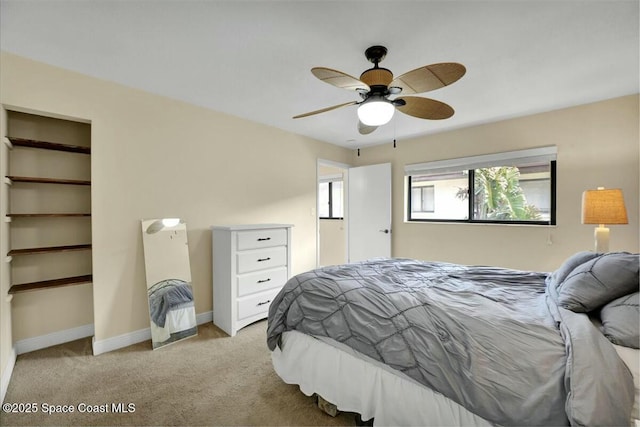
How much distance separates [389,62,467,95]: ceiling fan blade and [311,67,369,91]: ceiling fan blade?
21cm

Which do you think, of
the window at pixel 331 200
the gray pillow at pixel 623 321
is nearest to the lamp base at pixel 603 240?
the gray pillow at pixel 623 321

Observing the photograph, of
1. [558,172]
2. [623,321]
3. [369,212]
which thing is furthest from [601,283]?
[369,212]

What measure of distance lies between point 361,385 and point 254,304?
66.9 inches

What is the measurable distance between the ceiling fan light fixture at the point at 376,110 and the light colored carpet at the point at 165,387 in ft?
6.10

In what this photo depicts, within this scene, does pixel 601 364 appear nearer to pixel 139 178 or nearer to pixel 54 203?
pixel 139 178

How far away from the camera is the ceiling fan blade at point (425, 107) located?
6.28 ft

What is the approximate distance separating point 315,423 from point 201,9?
2.44 meters

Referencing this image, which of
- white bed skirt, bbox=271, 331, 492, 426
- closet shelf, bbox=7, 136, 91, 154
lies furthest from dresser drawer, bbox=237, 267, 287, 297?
closet shelf, bbox=7, 136, 91, 154

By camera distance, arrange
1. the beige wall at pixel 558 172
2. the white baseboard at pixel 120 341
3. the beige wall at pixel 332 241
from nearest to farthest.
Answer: the white baseboard at pixel 120 341 < the beige wall at pixel 558 172 < the beige wall at pixel 332 241

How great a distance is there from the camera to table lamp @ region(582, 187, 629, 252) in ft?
7.73

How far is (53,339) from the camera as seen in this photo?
240cm

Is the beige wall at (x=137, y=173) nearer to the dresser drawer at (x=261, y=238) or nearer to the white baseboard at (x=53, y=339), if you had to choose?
the white baseboard at (x=53, y=339)

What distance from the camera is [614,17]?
161cm

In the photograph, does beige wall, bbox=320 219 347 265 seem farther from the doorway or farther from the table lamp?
the table lamp
